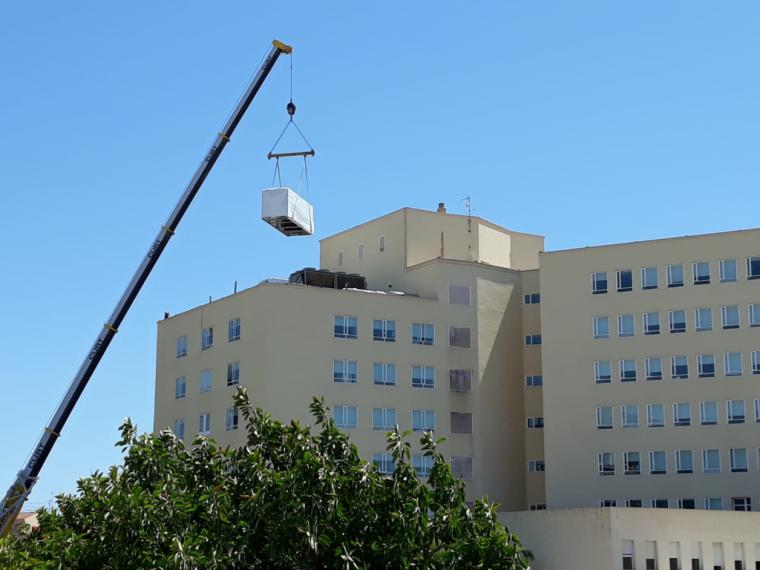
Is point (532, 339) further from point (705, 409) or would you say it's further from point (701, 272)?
point (705, 409)

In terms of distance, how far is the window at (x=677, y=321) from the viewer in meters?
86.4

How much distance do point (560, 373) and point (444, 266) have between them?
1133cm

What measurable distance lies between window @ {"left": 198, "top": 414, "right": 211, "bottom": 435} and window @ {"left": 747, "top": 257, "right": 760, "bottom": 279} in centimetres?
3738

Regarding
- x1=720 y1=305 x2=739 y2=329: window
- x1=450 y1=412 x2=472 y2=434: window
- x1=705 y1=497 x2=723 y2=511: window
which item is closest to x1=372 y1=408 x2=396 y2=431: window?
x1=450 y1=412 x2=472 y2=434: window

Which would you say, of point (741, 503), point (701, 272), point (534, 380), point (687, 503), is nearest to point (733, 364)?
point (701, 272)

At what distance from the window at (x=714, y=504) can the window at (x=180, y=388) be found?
37.0 m

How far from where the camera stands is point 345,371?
3494 inches

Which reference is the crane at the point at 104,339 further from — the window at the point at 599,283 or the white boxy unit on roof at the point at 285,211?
the window at the point at 599,283

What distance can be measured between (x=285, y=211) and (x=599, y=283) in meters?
22.5

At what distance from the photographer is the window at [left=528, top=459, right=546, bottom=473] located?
92938 mm

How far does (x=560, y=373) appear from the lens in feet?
292

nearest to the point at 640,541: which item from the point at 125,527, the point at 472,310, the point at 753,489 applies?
the point at 753,489

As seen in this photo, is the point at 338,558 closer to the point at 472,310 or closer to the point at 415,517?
the point at 415,517

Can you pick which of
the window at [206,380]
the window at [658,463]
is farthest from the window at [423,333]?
the window at [658,463]
